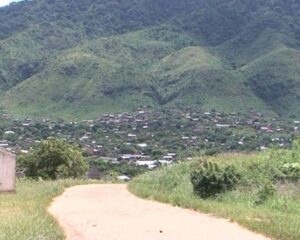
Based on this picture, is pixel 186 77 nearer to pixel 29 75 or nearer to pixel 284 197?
pixel 29 75

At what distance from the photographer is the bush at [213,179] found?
69.5 feet

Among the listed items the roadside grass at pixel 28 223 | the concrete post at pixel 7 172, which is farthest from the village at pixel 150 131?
the roadside grass at pixel 28 223

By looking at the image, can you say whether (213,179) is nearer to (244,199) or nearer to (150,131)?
(244,199)

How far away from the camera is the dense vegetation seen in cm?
1527

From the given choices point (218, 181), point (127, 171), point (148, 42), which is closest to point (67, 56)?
point (148, 42)

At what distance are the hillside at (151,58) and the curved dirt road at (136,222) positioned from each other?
8650 cm

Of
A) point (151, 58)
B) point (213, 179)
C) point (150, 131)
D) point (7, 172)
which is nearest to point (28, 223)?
point (213, 179)

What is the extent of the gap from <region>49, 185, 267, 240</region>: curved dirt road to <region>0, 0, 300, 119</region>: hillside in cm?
8650

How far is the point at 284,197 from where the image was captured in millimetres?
18984

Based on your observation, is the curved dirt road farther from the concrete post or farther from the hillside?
the hillside

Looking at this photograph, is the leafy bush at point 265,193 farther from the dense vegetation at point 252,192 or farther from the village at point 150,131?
the village at point 150,131

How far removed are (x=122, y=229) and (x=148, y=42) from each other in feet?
475

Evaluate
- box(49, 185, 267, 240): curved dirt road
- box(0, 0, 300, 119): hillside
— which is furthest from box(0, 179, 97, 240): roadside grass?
box(0, 0, 300, 119): hillside

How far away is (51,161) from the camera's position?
46.0m
